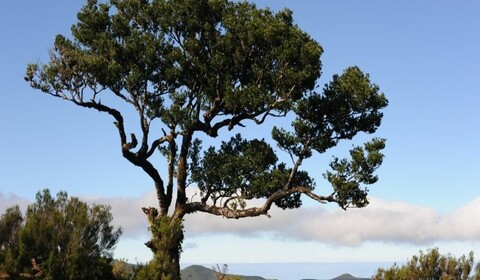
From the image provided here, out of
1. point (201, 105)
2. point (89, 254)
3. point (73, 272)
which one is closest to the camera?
point (73, 272)

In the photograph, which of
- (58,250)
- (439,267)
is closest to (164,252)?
(58,250)

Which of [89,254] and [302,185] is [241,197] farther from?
[89,254]

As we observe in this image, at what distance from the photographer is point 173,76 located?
121 ft

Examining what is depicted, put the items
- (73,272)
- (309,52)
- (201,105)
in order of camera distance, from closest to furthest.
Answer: (73,272) → (309,52) → (201,105)

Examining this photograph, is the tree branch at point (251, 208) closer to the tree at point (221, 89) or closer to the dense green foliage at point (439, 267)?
the tree at point (221, 89)

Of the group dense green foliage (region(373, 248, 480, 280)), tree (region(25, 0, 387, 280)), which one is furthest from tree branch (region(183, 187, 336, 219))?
dense green foliage (region(373, 248, 480, 280))

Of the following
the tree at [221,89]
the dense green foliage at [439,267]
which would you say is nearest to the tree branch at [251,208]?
the tree at [221,89]

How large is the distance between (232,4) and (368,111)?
1030cm

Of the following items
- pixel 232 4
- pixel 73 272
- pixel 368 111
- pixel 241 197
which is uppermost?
pixel 232 4

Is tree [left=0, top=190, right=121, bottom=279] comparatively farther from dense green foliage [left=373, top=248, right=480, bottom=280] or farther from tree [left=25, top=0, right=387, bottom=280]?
dense green foliage [left=373, top=248, right=480, bottom=280]

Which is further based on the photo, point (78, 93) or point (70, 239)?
point (78, 93)

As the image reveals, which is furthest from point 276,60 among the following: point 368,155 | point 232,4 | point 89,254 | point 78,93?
point 89,254

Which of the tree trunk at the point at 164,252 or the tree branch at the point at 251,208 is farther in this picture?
the tree branch at the point at 251,208

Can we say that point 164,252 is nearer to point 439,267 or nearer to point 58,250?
A: point 58,250
